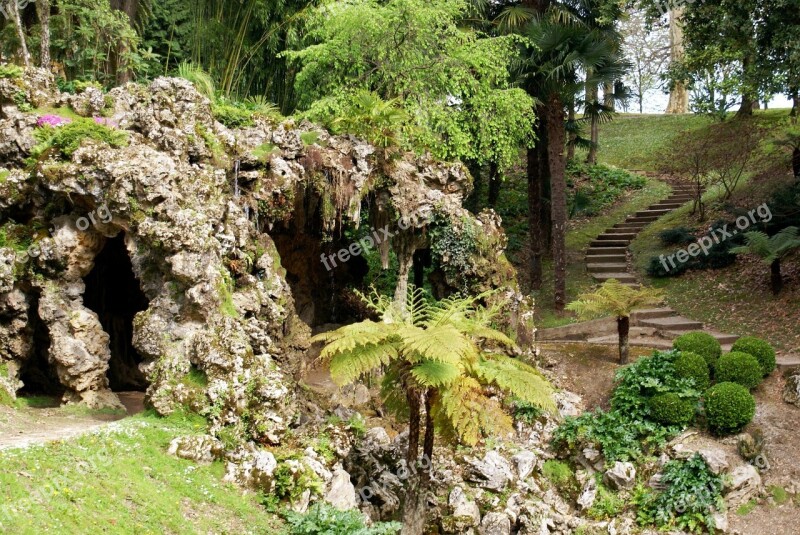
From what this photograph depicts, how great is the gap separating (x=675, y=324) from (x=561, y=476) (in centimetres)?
643

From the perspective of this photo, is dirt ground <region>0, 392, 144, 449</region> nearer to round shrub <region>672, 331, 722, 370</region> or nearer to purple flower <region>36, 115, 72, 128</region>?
purple flower <region>36, 115, 72, 128</region>

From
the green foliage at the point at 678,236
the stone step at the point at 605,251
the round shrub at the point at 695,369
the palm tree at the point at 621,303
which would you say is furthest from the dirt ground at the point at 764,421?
the green foliage at the point at 678,236

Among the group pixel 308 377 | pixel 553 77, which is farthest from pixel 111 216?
pixel 553 77

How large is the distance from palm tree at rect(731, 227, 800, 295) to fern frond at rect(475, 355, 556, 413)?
10052 mm

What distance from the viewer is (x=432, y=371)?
8.73 meters

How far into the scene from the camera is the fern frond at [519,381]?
29.8 ft

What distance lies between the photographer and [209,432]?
8.96 metres

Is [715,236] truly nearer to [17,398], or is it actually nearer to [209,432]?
[209,432]

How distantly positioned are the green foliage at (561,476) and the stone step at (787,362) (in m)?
4.92

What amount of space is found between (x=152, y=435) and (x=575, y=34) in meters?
14.0

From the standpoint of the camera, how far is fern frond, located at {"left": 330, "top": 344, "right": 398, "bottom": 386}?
8805mm

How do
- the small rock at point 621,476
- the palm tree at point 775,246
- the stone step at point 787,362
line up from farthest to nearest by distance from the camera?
the palm tree at point 775,246
the stone step at point 787,362
the small rock at point 621,476

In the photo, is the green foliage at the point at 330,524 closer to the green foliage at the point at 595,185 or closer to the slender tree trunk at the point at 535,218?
the slender tree trunk at the point at 535,218

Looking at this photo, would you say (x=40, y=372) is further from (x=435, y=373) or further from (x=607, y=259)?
(x=607, y=259)
